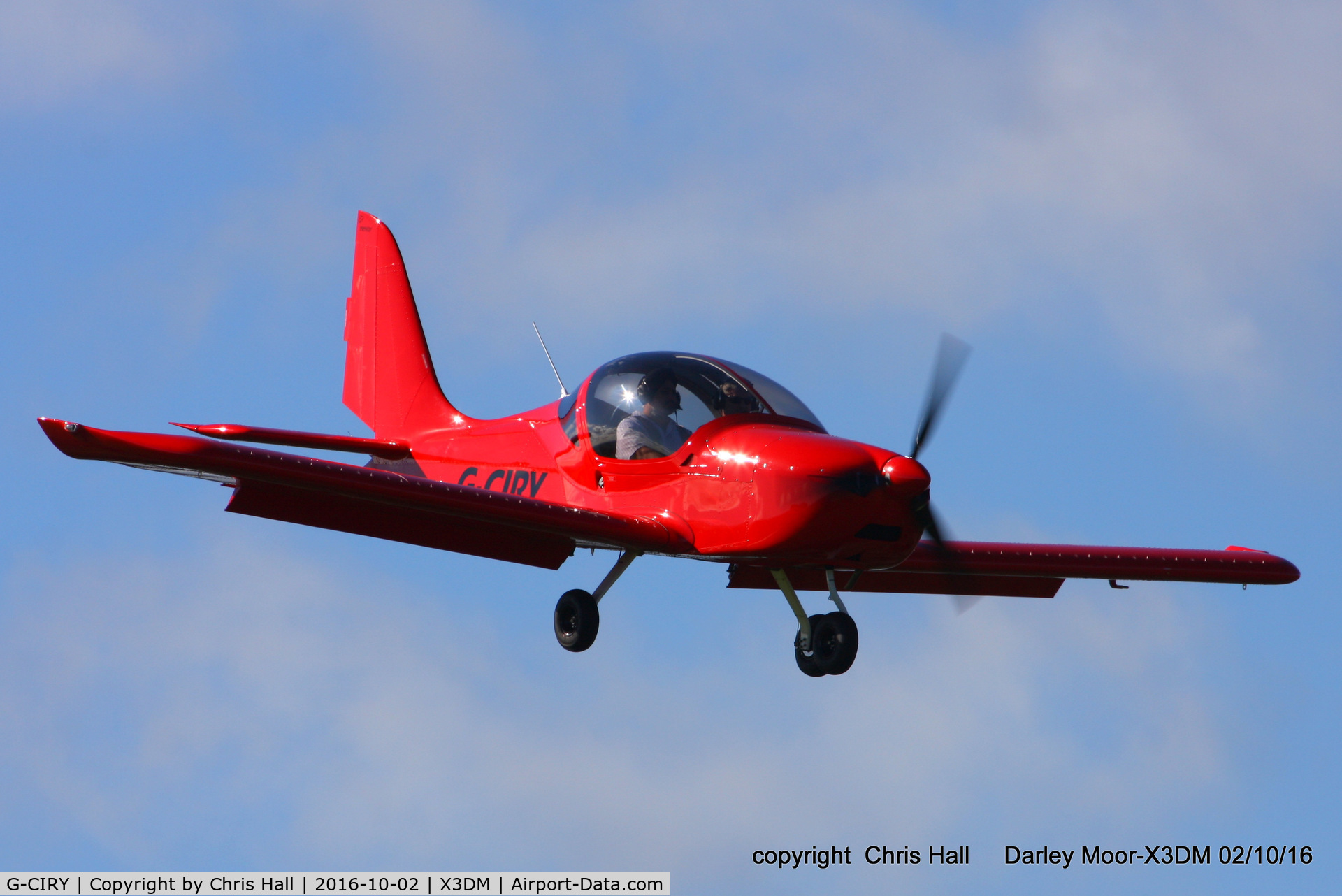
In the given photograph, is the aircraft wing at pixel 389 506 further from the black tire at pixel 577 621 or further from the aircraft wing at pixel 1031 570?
the aircraft wing at pixel 1031 570

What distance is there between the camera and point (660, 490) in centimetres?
1560

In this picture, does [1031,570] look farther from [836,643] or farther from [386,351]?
[386,351]

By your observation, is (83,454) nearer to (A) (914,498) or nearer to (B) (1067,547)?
(A) (914,498)

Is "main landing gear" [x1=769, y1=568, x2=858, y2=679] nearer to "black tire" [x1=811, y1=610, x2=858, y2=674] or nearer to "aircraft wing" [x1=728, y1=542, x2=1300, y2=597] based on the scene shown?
"black tire" [x1=811, y1=610, x2=858, y2=674]

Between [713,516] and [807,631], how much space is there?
163cm

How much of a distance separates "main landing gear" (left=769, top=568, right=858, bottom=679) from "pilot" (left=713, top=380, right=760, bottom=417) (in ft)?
A: 6.00

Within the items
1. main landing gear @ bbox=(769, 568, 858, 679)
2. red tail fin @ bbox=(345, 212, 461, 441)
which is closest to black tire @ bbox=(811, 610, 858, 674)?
main landing gear @ bbox=(769, 568, 858, 679)

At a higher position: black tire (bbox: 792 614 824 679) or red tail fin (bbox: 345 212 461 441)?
red tail fin (bbox: 345 212 461 441)

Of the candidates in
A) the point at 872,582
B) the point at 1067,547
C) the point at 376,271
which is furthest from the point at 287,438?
the point at 1067,547

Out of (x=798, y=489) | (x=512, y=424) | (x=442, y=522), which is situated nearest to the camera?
(x=798, y=489)

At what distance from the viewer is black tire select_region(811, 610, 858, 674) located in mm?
15398

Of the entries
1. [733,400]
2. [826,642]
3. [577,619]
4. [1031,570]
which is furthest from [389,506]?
[1031,570]

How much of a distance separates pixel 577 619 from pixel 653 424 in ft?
6.86

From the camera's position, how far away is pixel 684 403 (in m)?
15.8
